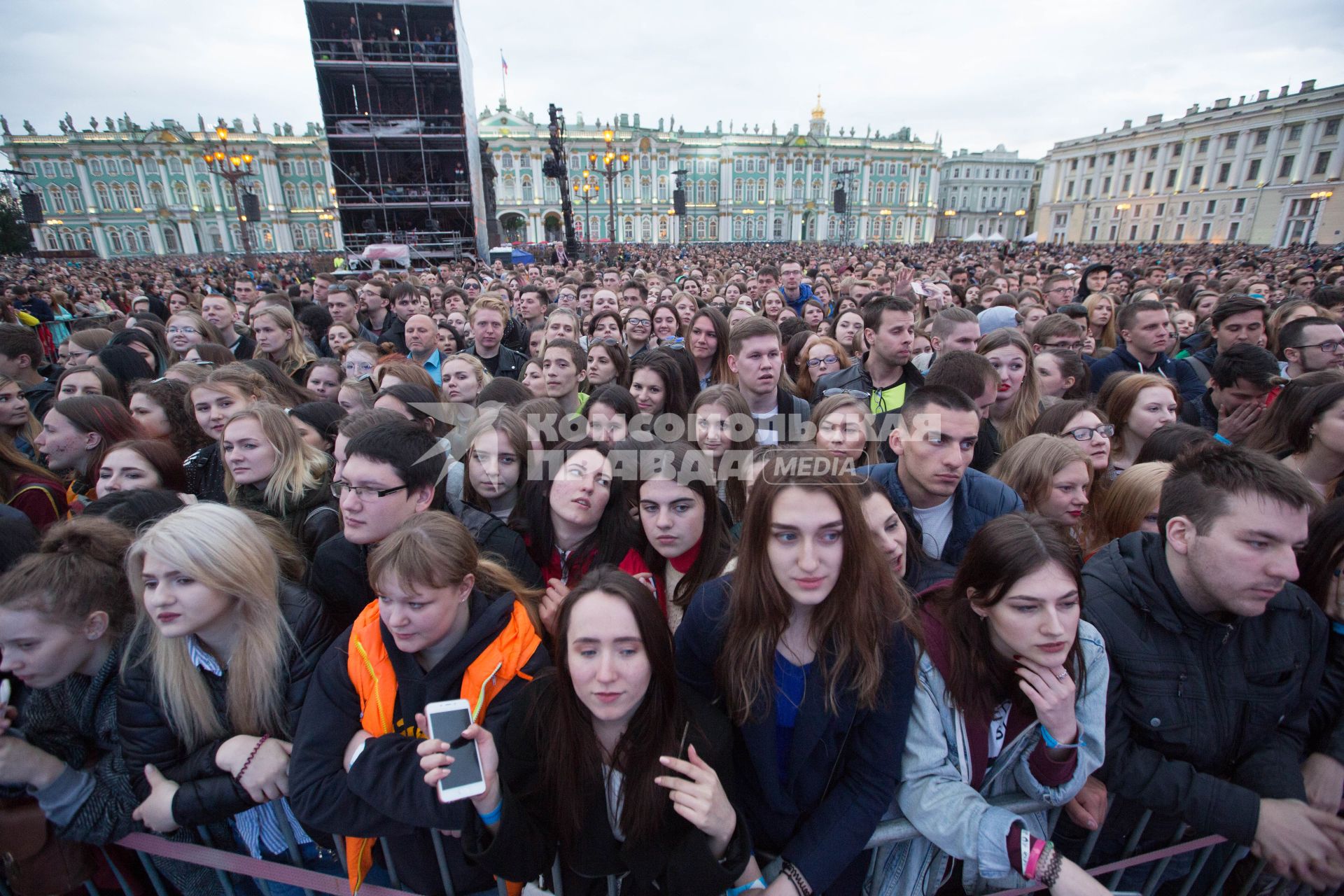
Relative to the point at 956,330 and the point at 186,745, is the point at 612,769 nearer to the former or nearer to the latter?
the point at 186,745

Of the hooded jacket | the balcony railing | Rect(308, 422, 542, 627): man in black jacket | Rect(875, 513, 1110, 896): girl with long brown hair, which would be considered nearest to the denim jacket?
Rect(875, 513, 1110, 896): girl with long brown hair

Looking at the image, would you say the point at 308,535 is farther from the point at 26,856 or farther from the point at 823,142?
the point at 823,142

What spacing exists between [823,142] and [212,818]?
7868 cm

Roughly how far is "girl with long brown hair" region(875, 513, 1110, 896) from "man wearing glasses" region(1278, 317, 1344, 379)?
368 centimetres

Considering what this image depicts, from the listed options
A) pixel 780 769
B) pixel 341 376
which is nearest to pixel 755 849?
pixel 780 769

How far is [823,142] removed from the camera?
67.9 meters

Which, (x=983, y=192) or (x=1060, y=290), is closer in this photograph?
(x=1060, y=290)

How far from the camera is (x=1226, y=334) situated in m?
4.51

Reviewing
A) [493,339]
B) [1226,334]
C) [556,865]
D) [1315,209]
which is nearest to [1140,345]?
[1226,334]

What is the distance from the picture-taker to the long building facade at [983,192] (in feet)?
268

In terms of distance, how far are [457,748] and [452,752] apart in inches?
0.5

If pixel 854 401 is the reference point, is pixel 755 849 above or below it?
below

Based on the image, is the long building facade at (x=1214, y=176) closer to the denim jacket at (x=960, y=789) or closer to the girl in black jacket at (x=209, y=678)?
the denim jacket at (x=960, y=789)

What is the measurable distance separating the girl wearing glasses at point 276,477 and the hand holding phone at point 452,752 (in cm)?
161
